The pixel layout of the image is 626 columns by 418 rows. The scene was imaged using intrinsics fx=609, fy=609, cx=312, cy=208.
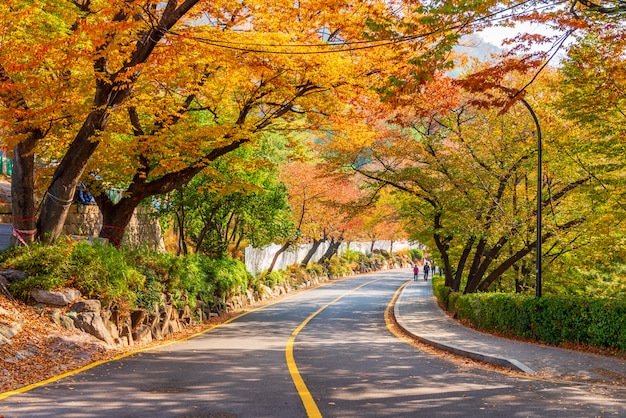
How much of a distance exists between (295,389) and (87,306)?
20.0 feet

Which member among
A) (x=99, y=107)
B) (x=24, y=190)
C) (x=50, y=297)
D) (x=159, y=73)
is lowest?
(x=50, y=297)

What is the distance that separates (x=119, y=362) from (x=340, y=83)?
910cm

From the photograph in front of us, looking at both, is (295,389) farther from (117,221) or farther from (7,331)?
(117,221)

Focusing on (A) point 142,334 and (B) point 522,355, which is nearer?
(B) point 522,355

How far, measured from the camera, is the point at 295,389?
28.0 ft

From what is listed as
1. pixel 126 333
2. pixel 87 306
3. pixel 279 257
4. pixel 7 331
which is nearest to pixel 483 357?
pixel 126 333

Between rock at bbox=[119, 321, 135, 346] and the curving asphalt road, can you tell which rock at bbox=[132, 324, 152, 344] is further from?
the curving asphalt road

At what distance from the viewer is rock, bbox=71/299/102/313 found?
12.5 m

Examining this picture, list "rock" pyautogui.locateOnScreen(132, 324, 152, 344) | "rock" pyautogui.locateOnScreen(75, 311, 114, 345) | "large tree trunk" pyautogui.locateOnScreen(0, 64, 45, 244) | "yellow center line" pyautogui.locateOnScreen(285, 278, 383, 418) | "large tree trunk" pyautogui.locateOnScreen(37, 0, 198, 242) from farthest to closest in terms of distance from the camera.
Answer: "rock" pyautogui.locateOnScreen(132, 324, 152, 344) < "large tree trunk" pyautogui.locateOnScreen(0, 64, 45, 244) < "large tree trunk" pyautogui.locateOnScreen(37, 0, 198, 242) < "rock" pyautogui.locateOnScreen(75, 311, 114, 345) < "yellow center line" pyautogui.locateOnScreen(285, 278, 383, 418)

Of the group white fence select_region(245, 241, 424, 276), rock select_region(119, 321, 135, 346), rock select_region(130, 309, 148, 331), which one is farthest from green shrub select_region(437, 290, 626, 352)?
white fence select_region(245, 241, 424, 276)

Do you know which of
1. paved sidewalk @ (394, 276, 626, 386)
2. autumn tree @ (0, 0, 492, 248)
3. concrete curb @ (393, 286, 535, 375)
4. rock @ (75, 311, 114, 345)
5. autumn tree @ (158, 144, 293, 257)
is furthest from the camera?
autumn tree @ (158, 144, 293, 257)

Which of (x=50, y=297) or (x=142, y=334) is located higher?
(x=50, y=297)

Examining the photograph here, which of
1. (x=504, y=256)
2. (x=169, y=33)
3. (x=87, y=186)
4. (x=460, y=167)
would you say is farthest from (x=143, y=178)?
(x=504, y=256)

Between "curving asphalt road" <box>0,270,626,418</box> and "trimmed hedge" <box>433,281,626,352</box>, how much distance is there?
3.77 m
